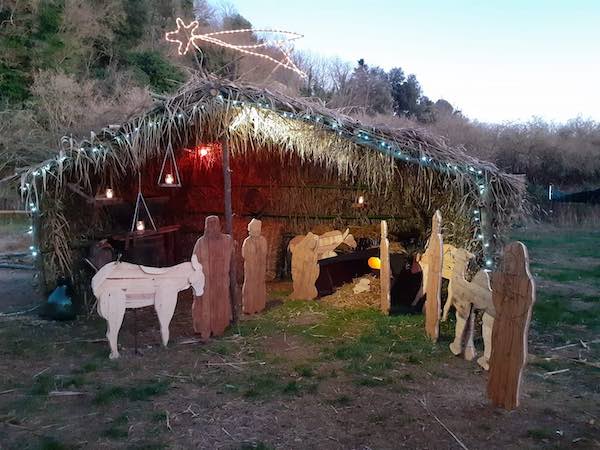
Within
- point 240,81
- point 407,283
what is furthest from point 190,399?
point 407,283

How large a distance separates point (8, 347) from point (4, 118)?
495 inches

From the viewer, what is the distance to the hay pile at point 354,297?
832cm

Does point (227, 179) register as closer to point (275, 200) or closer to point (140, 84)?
point (275, 200)

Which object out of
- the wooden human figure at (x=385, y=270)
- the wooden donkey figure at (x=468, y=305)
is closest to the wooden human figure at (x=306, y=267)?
the wooden human figure at (x=385, y=270)

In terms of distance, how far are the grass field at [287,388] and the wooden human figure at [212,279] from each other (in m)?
0.20

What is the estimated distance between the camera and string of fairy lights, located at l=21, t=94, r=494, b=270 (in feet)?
21.7

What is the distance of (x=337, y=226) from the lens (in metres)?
10.4

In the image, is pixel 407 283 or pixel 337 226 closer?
pixel 407 283

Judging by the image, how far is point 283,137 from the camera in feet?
25.6

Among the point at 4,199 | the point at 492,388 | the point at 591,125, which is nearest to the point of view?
the point at 492,388

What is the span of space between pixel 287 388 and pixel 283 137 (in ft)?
12.6

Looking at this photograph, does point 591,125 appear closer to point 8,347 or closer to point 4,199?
point 4,199

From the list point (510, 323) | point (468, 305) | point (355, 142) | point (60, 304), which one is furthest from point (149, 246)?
point (510, 323)

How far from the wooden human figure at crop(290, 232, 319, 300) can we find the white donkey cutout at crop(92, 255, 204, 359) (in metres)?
2.38
